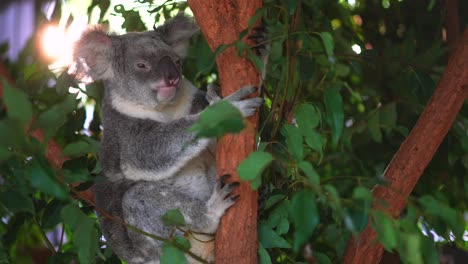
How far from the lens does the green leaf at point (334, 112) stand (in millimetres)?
1719

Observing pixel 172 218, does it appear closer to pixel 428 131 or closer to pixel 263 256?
pixel 263 256

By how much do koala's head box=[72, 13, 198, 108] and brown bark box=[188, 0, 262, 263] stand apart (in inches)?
27.5

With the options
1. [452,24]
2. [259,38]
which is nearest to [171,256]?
[259,38]

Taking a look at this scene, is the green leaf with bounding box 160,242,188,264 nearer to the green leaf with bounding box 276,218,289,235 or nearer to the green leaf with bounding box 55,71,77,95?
the green leaf with bounding box 276,218,289,235

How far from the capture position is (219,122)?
1.39 m

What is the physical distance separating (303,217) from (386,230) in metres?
0.17

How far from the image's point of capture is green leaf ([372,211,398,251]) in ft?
4.52

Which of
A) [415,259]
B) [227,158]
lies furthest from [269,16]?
[415,259]

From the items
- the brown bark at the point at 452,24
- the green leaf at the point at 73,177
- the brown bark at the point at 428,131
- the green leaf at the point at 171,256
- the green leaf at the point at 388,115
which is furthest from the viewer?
the brown bark at the point at 452,24

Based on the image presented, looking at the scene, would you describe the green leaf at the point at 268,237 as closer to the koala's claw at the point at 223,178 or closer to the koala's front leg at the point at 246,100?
the koala's claw at the point at 223,178

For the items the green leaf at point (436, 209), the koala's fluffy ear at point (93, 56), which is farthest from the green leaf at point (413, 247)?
the koala's fluffy ear at point (93, 56)

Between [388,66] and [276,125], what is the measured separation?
1.18 meters

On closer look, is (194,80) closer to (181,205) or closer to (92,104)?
(92,104)

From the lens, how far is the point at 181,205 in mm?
2525
